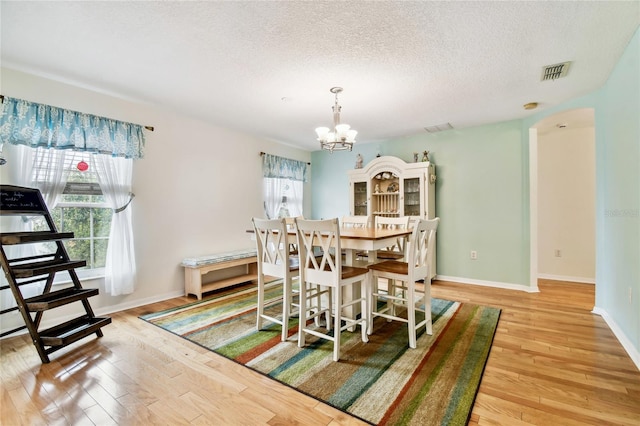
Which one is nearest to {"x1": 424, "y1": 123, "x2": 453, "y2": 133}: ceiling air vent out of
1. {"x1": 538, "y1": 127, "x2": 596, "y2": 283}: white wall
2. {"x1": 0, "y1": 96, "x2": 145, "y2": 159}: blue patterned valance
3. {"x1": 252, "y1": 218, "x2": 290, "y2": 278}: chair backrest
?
{"x1": 538, "y1": 127, "x2": 596, "y2": 283}: white wall

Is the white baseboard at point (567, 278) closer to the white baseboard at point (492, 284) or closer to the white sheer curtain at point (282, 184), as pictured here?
the white baseboard at point (492, 284)

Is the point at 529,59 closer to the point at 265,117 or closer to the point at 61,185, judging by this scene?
the point at 265,117

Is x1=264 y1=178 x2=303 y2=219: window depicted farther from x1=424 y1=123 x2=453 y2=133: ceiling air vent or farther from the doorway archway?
the doorway archway

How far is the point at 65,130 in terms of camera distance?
9.04 ft

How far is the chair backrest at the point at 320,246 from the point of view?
6.82 ft

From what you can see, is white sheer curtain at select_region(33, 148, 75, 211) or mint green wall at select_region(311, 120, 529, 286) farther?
mint green wall at select_region(311, 120, 529, 286)

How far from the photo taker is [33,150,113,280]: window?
2865 millimetres

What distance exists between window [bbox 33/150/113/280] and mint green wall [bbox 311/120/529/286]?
423 centimetres

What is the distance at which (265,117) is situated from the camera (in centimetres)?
383

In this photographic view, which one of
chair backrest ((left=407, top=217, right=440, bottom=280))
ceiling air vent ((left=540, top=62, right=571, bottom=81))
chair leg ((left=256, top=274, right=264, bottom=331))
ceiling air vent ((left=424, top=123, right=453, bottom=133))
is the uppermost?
ceiling air vent ((left=424, top=123, right=453, bottom=133))

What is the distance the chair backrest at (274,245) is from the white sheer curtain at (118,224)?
1622mm

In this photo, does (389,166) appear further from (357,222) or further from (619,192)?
(619,192)

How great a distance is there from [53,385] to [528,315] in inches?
156

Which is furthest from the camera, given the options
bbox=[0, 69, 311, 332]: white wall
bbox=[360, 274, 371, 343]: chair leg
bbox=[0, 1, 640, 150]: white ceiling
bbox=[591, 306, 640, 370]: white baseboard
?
bbox=[0, 69, 311, 332]: white wall
